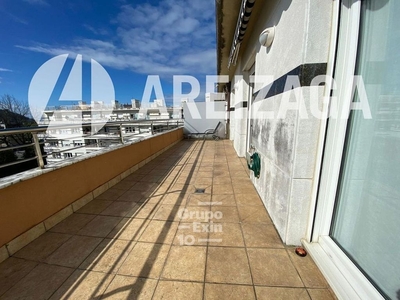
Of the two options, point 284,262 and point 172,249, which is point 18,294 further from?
point 284,262

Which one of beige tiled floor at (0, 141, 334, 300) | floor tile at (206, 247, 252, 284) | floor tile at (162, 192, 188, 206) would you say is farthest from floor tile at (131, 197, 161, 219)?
floor tile at (206, 247, 252, 284)

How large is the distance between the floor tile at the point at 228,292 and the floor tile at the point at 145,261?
16.4 inches

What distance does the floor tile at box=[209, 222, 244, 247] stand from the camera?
1.67 metres

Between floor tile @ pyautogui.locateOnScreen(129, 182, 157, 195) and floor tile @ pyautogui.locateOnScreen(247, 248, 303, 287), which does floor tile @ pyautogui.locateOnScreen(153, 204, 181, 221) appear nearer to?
floor tile @ pyautogui.locateOnScreen(129, 182, 157, 195)

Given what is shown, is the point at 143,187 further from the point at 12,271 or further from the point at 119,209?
the point at 12,271

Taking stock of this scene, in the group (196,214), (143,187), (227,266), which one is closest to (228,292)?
(227,266)

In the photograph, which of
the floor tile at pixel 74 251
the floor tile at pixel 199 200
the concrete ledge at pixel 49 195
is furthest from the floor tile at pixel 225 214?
the concrete ledge at pixel 49 195

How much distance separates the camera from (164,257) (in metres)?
1.50

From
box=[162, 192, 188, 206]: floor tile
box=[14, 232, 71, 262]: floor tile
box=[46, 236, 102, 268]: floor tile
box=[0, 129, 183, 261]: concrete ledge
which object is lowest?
box=[14, 232, 71, 262]: floor tile

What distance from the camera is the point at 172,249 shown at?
1.59 metres

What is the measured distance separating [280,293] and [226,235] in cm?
67

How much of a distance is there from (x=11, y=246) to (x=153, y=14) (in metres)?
6.19

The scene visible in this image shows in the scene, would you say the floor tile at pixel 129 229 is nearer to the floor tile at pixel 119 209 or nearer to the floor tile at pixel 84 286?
the floor tile at pixel 119 209

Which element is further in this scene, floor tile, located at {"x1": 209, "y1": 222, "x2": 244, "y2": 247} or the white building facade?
floor tile, located at {"x1": 209, "y1": 222, "x2": 244, "y2": 247}
